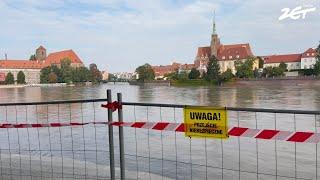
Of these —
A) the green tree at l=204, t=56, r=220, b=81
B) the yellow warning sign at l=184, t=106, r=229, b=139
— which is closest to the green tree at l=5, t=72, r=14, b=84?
the green tree at l=204, t=56, r=220, b=81

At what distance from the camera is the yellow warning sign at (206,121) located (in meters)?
4.65

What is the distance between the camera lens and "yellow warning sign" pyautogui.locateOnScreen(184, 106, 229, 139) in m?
4.65

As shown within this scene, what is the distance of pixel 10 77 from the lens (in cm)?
17650

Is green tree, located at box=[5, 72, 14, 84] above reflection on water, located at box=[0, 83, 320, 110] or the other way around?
above

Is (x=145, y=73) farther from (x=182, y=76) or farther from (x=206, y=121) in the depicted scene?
(x=206, y=121)

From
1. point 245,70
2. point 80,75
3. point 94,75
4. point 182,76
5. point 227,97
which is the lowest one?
point 227,97

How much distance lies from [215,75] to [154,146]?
114667 millimetres

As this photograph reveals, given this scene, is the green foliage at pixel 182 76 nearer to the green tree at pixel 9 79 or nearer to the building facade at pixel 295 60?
the building facade at pixel 295 60

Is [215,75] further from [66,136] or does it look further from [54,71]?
[66,136]

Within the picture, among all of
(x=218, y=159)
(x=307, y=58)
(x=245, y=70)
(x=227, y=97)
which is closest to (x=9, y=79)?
(x=245, y=70)

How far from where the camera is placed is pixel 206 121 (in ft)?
15.6

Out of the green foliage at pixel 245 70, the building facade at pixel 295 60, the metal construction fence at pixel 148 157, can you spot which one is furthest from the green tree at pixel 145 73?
the metal construction fence at pixel 148 157

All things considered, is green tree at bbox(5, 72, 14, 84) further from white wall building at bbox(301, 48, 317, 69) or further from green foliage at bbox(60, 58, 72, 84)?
white wall building at bbox(301, 48, 317, 69)

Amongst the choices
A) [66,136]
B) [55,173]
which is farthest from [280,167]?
[66,136]
